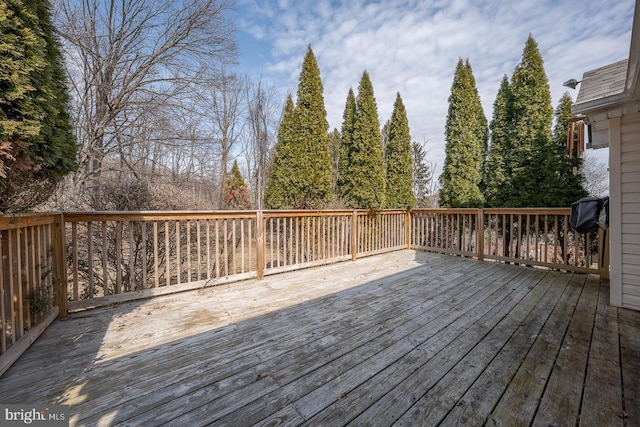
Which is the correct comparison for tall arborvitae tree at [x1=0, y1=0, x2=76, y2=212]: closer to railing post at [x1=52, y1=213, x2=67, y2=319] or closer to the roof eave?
railing post at [x1=52, y1=213, x2=67, y2=319]

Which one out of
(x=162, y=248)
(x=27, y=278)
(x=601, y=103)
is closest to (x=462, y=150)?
(x=601, y=103)

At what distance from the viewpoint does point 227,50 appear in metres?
6.56

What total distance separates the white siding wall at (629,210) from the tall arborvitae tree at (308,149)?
4.59 metres

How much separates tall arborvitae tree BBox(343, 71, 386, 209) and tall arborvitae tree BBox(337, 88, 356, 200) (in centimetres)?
3

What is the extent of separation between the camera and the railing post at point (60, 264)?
231cm

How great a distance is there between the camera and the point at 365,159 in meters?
6.41

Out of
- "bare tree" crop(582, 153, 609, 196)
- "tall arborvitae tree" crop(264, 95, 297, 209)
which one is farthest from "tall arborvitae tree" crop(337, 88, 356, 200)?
"bare tree" crop(582, 153, 609, 196)

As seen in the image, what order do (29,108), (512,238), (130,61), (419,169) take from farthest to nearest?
(419,169) < (130,61) < (512,238) < (29,108)

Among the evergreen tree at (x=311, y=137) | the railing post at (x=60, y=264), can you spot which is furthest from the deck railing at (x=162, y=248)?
the evergreen tree at (x=311, y=137)

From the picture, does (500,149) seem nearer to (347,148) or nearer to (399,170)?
(399,170)

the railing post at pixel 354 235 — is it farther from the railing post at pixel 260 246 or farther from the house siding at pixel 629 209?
the house siding at pixel 629 209

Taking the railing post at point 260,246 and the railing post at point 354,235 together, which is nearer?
A: the railing post at point 260,246

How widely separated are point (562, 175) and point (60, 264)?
26.0 ft

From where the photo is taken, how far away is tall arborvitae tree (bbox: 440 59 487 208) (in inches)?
249
